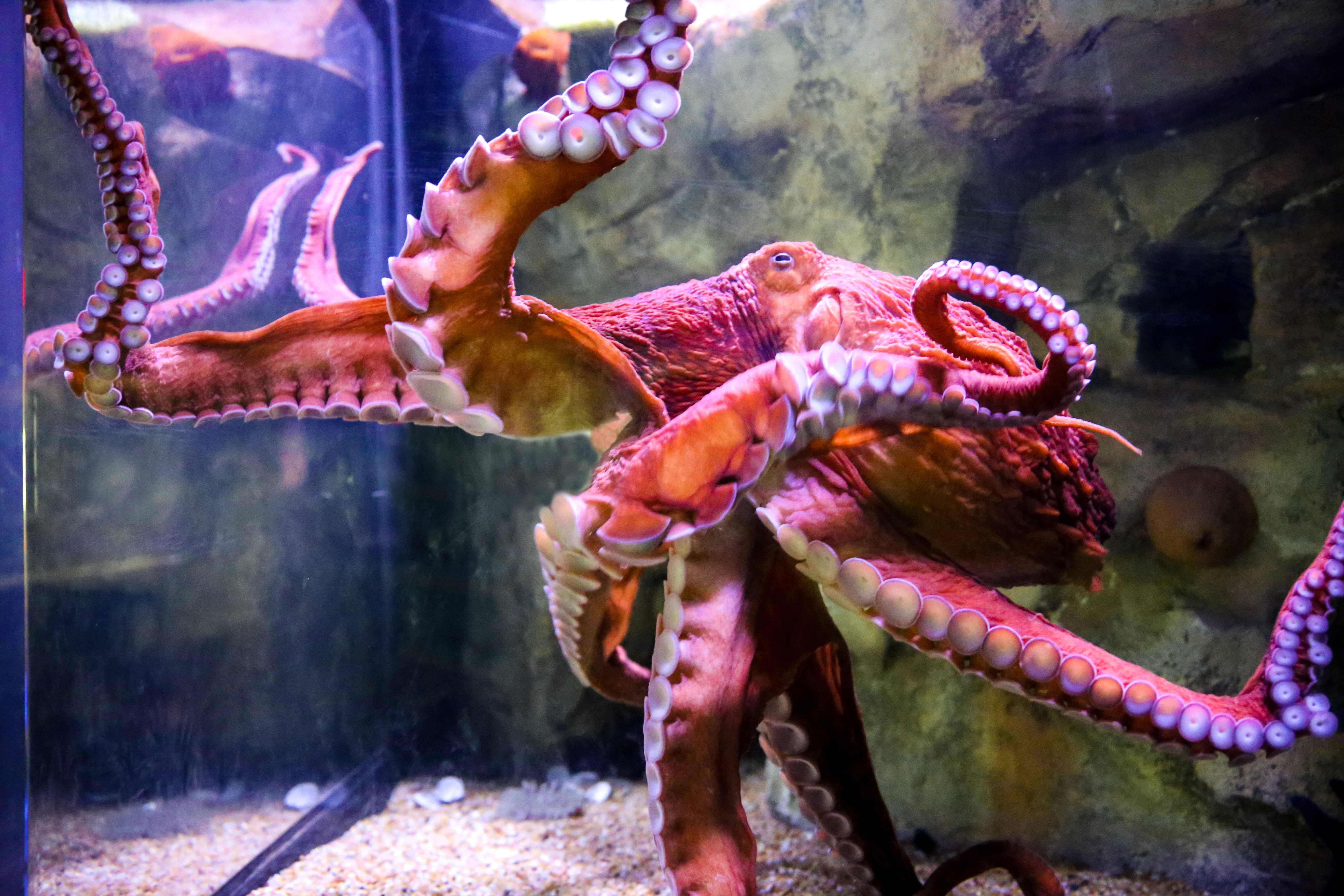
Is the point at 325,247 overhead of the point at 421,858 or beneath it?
overhead

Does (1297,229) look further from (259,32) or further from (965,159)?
A: (259,32)

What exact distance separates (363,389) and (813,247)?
88 cm

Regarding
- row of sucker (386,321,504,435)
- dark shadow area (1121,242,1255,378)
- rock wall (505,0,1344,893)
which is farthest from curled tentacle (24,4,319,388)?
dark shadow area (1121,242,1255,378)

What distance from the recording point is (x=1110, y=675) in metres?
1.07

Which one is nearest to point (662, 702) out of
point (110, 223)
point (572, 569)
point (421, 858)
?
point (572, 569)

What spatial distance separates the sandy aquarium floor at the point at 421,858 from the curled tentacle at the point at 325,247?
4.20 ft

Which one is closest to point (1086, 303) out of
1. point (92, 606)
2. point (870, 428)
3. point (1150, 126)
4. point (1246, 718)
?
point (1150, 126)

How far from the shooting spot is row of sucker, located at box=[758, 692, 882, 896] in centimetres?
149

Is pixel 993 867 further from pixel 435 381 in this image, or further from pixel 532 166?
pixel 532 166

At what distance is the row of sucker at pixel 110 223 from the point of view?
1.15m

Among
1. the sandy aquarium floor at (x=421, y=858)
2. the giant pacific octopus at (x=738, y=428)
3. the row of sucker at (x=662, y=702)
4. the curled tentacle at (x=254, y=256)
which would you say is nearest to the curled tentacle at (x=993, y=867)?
the giant pacific octopus at (x=738, y=428)

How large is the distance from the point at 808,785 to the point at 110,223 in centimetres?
155

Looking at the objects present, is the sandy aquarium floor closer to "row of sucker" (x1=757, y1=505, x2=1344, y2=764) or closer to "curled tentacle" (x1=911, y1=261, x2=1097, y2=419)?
"row of sucker" (x1=757, y1=505, x2=1344, y2=764)

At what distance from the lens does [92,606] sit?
1578 millimetres
